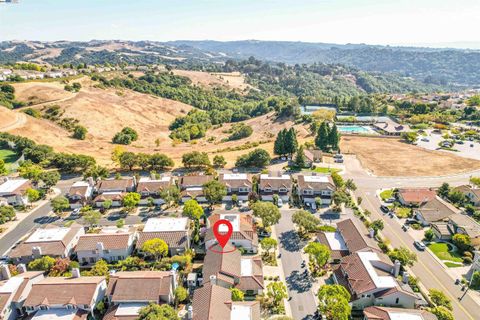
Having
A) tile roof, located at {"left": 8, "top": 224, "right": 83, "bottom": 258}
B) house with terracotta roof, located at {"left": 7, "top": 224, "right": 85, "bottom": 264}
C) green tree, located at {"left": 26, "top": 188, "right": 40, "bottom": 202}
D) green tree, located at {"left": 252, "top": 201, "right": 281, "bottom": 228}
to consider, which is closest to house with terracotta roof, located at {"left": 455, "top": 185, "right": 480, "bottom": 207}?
green tree, located at {"left": 252, "top": 201, "right": 281, "bottom": 228}

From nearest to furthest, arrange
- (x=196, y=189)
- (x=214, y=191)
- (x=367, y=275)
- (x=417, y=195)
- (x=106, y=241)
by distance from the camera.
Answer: (x=367, y=275) → (x=106, y=241) → (x=214, y=191) → (x=417, y=195) → (x=196, y=189)

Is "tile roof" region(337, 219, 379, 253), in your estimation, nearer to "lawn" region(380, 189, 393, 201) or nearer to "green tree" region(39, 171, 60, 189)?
"lawn" region(380, 189, 393, 201)

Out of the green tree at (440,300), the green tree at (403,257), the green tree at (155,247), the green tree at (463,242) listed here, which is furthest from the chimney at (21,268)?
the green tree at (463,242)

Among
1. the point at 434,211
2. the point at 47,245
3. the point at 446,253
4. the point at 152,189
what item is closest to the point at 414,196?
the point at 434,211

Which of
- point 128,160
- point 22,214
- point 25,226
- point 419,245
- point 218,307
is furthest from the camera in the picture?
point 128,160

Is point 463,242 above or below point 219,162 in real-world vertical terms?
above

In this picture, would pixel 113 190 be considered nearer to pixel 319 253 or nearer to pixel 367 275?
pixel 319 253
